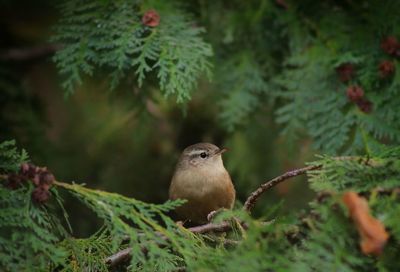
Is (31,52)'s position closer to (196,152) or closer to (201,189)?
(196,152)

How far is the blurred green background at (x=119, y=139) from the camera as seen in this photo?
184 inches

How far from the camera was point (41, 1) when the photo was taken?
5535 millimetres

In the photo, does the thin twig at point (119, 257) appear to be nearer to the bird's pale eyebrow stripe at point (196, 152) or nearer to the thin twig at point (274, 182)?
the thin twig at point (274, 182)

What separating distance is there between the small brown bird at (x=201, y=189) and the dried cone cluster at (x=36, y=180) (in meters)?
1.76

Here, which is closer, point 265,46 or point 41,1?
point 265,46

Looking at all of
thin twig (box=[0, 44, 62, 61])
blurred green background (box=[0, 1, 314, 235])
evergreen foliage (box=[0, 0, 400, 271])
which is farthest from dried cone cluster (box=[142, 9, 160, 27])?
thin twig (box=[0, 44, 62, 61])

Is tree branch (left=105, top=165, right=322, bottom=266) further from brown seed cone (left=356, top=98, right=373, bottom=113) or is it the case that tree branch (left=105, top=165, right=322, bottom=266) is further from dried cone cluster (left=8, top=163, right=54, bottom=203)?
brown seed cone (left=356, top=98, right=373, bottom=113)

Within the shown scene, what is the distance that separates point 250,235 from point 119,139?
3481mm

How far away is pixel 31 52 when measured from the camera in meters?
5.56

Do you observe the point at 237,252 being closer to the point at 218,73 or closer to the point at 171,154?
the point at 218,73

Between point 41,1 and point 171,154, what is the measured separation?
1.75m

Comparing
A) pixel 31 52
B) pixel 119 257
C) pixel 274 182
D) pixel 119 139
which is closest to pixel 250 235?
pixel 274 182

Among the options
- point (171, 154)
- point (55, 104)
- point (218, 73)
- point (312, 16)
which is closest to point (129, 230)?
point (218, 73)

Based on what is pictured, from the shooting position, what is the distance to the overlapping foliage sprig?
2.07 m
